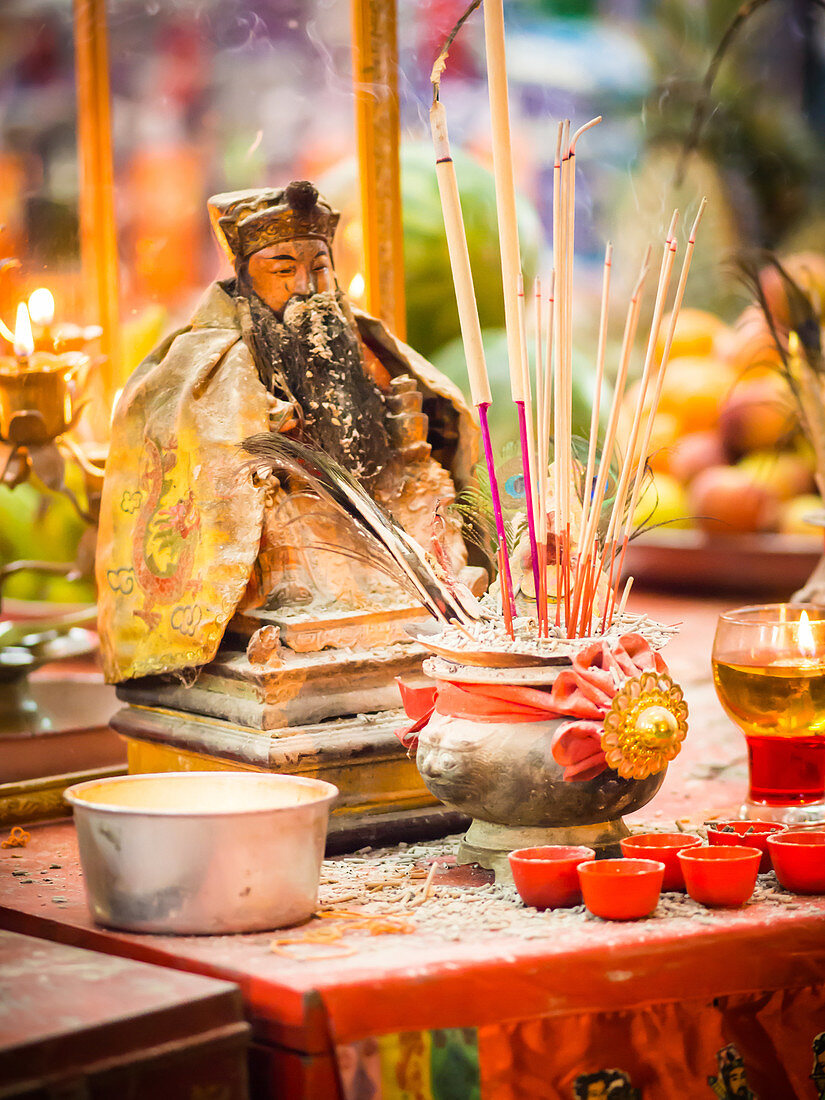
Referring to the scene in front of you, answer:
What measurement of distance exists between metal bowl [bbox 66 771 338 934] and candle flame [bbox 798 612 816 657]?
546mm

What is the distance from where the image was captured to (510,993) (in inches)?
47.6

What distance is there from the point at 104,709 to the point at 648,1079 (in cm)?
117

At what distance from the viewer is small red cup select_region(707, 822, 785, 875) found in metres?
1.45

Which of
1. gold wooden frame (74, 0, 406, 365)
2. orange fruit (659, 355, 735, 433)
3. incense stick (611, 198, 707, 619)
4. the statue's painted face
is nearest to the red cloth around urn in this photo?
incense stick (611, 198, 707, 619)

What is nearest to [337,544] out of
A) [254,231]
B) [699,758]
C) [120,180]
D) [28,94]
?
[254,231]

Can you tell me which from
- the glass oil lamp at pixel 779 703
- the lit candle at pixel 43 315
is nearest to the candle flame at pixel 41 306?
the lit candle at pixel 43 315

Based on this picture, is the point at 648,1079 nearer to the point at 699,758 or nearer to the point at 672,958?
the point at 672,958

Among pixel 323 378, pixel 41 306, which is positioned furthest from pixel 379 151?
pixel 323 378

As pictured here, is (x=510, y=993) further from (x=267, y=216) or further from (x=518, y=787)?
(x=267, y=216)

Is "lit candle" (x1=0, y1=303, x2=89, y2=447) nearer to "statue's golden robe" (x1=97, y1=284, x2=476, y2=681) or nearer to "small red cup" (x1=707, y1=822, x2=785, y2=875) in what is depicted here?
"statue's golden robe" (x1=97, y1=284, x2=476, y2=681)

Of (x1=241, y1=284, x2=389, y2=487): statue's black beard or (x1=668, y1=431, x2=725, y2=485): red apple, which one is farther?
(x1=668, y1=431, x2=725, y2=485): red apple

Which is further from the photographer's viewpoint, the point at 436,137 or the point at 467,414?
the point at 467,414

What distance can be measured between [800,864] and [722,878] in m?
0.09

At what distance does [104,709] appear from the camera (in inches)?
88.0
